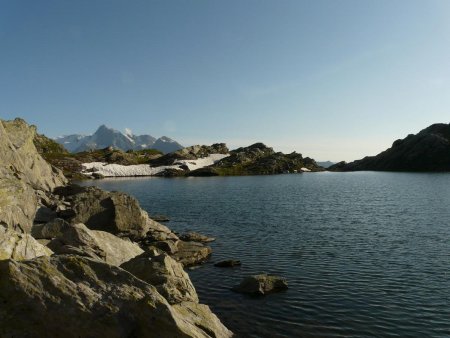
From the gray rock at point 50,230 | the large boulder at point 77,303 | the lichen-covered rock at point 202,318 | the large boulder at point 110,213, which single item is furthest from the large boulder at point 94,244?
the large boulder at point 77,303

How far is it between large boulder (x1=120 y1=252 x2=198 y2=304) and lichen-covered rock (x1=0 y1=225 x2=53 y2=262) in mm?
6111

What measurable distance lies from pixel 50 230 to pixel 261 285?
1934cm

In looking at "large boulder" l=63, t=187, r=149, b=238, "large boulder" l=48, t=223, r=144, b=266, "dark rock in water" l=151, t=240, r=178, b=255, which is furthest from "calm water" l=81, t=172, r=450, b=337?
"large boulder" l=63, t=187, r=149, b=238

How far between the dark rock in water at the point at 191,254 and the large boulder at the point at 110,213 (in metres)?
5.83

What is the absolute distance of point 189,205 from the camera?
304 ft

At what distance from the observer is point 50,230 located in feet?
114

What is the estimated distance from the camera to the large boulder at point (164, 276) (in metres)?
23.2

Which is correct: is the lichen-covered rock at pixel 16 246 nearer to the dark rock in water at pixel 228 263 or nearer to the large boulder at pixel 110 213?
the dark rock in water at pixel 228 263

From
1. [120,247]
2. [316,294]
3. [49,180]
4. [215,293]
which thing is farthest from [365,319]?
[49,180]

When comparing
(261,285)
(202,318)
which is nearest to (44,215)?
(261,285)

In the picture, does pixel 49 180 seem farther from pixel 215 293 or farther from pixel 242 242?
pixel 215 293

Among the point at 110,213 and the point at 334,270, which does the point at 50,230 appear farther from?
the point at 334,270

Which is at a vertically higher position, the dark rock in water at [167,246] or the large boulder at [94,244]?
the large boulder at [94,244]

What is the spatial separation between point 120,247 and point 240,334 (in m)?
14.4
